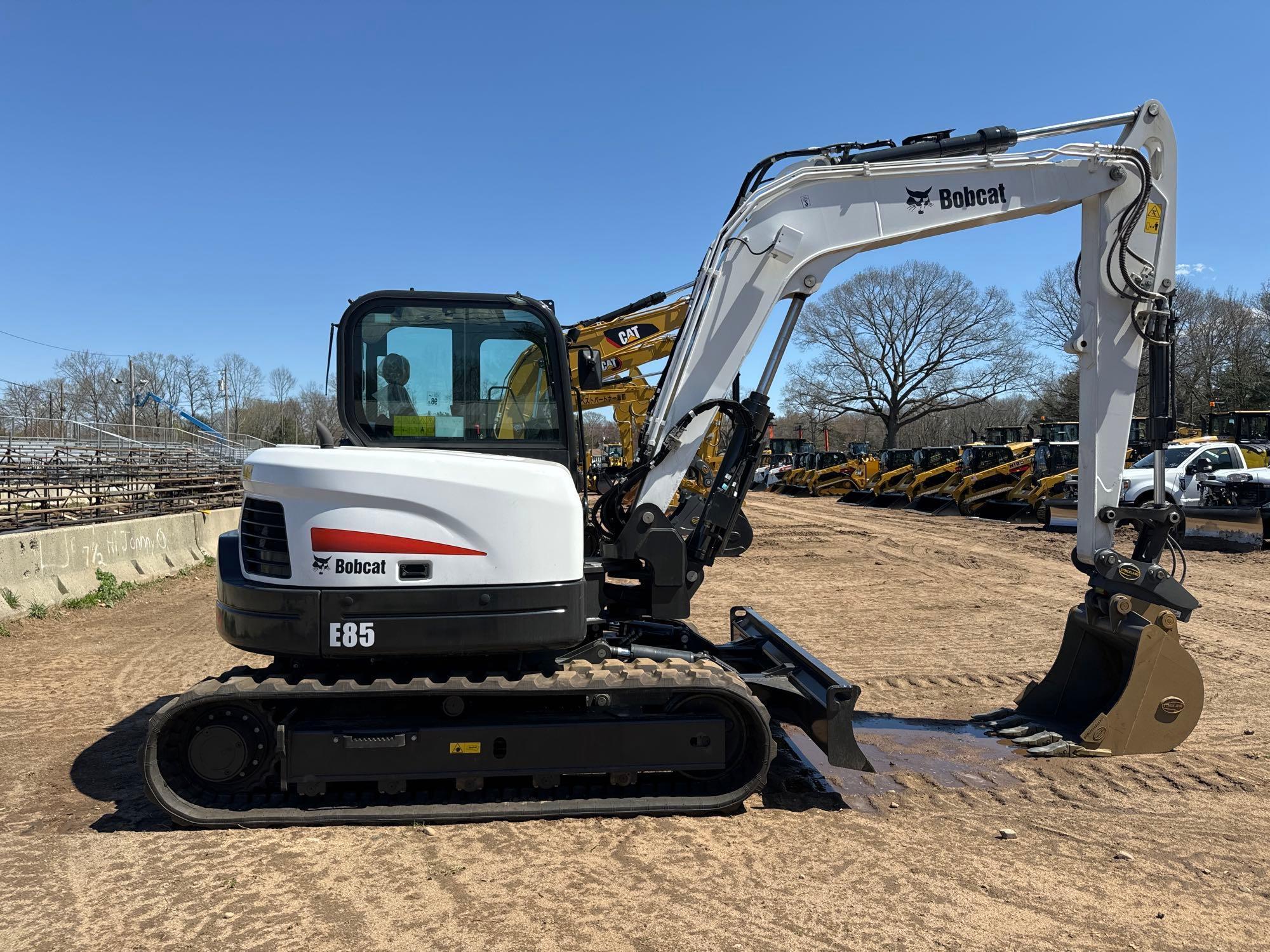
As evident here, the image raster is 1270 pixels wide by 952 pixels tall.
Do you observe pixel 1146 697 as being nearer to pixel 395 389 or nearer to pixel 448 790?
pixel 448 790

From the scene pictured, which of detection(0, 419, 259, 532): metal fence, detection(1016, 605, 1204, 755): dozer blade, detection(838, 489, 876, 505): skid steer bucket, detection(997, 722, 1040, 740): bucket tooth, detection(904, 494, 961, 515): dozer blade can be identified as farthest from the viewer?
detection(838, 489, 876, 505): skid steer bucket

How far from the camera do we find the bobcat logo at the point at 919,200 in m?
5.53

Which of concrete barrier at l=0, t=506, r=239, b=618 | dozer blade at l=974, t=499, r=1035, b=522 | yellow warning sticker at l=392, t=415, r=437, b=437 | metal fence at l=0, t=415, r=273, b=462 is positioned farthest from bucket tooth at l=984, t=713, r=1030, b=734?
dozer blade at l=974, t=499, r=1035, b=522

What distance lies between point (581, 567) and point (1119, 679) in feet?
12.2

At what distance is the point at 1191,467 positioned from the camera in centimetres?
1895

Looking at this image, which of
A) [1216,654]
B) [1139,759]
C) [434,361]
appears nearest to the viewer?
[434,361]

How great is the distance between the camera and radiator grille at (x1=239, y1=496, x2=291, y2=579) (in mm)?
4254

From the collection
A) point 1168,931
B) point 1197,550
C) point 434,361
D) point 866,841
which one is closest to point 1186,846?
point 1168,931

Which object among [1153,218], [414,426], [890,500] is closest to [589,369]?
[414,426]

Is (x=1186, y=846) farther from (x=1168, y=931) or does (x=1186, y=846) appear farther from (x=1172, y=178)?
(x=1172, y=178)

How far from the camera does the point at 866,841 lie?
13.7ft

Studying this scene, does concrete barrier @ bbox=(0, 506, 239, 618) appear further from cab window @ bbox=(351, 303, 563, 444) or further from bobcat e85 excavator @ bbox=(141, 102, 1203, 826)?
cab window @ bbox=(351, 303, 563, 444)

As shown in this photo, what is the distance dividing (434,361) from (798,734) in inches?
134

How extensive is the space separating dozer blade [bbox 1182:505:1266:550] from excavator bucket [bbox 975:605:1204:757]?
10.8 m
